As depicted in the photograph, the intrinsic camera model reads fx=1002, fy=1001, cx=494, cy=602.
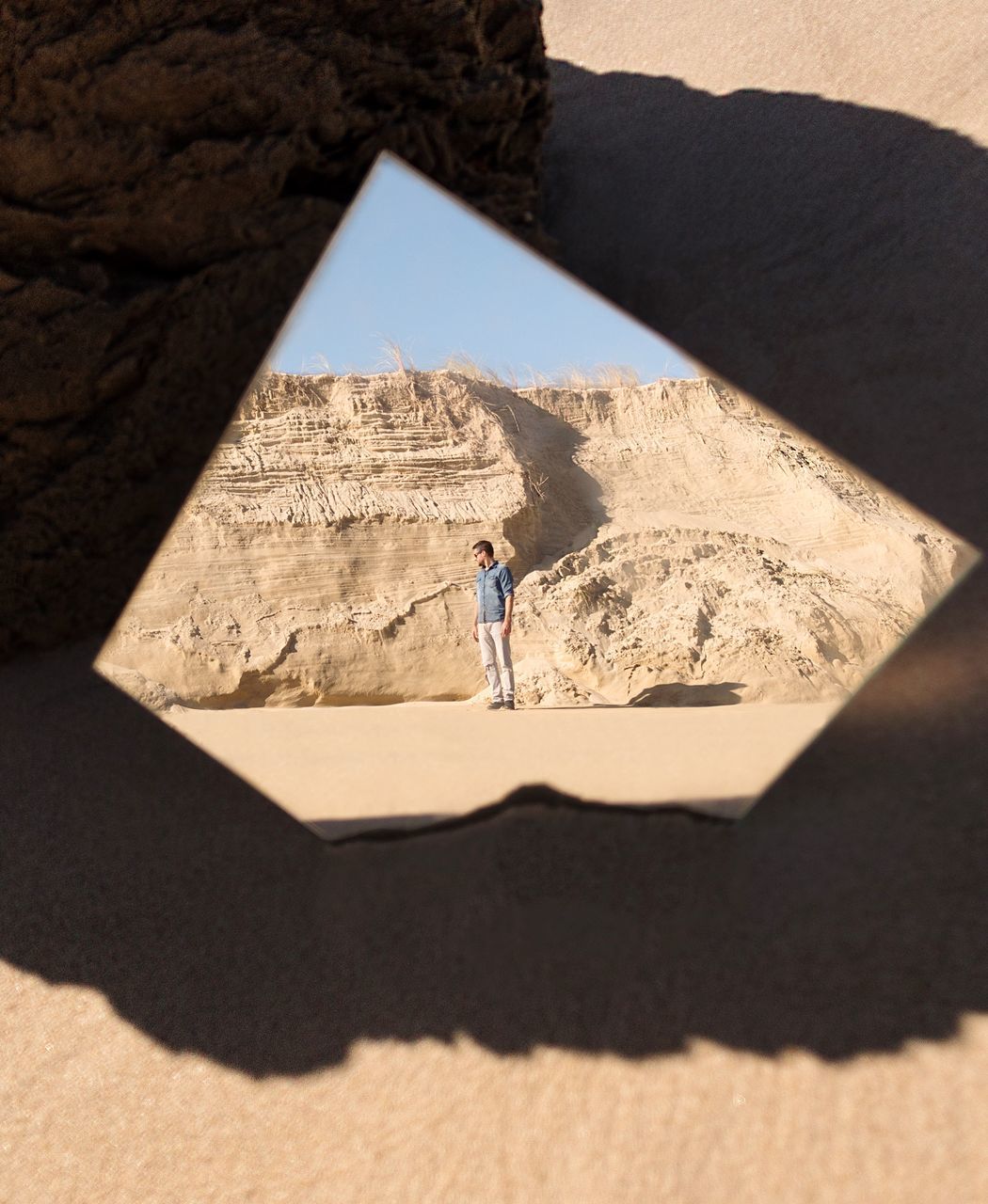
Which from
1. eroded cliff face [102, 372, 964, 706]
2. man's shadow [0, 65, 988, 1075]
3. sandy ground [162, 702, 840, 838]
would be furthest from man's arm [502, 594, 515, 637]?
Answer: man's shadow [0, 65, 988, 1075]

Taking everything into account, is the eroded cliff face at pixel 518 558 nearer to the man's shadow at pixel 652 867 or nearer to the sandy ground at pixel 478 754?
the sandy ground at pixel 478 754

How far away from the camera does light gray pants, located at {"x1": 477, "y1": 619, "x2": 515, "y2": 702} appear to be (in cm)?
649

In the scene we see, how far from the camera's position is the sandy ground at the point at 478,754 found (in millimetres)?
3863

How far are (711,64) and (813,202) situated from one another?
1.37 meters

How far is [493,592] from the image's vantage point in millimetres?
6430

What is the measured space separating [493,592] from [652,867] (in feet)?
11.5

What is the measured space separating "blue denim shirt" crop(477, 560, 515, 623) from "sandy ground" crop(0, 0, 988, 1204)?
9.42 ft

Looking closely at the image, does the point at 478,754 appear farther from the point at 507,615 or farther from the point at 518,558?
the point at 518,558

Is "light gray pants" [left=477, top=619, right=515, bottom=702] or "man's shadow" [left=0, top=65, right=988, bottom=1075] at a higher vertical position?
"man's shadow" [left=0, top=65, right=988, bottom=1075]

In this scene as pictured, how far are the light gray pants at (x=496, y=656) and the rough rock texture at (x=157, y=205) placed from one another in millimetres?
2891

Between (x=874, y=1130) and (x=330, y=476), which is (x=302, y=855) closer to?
(x=874, y=1130)

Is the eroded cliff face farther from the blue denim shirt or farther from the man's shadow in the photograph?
the man's shadow

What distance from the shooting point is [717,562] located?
10.1 m

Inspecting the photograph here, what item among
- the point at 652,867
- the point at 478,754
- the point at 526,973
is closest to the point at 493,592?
the point at 478,754
